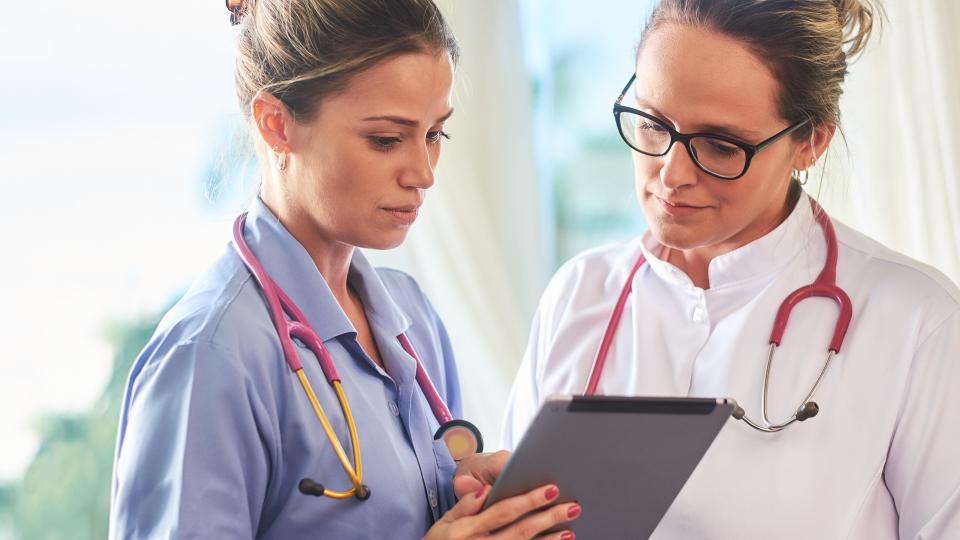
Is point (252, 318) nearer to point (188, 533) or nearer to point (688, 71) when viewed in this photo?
point (188, 533)

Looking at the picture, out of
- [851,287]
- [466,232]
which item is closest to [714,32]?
[851,287]

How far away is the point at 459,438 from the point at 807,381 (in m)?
0.53

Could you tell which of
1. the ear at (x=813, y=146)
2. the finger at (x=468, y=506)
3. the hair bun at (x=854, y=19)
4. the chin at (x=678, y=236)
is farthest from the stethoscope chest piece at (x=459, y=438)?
the hair bun at (x=854, y=19)

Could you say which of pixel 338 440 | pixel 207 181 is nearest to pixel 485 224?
pixel 207 181

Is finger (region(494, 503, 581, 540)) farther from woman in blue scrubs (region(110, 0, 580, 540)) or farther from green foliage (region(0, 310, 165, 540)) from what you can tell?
green foliage (region(0, 310, 165, 540))

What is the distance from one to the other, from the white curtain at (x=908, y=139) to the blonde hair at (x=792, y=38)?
1.07 m

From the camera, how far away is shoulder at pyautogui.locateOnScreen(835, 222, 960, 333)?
1.55 m

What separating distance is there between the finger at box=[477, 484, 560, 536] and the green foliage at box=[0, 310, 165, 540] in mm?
1454

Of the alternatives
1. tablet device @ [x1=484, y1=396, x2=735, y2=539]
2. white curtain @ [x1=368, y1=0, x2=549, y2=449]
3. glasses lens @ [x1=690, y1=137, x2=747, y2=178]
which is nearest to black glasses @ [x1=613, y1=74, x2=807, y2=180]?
glasses lens @ [x1=690, y1=137, x2=747, y2=178]

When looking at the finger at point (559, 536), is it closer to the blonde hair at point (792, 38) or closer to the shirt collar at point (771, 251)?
the shirt collar at point (771, 251)

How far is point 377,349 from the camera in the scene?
164 centimetres

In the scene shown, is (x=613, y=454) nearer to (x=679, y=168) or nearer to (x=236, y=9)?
(x=679, y=168)

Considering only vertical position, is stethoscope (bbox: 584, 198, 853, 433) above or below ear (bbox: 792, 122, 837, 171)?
Result: below

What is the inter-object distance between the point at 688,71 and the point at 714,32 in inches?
2.9
